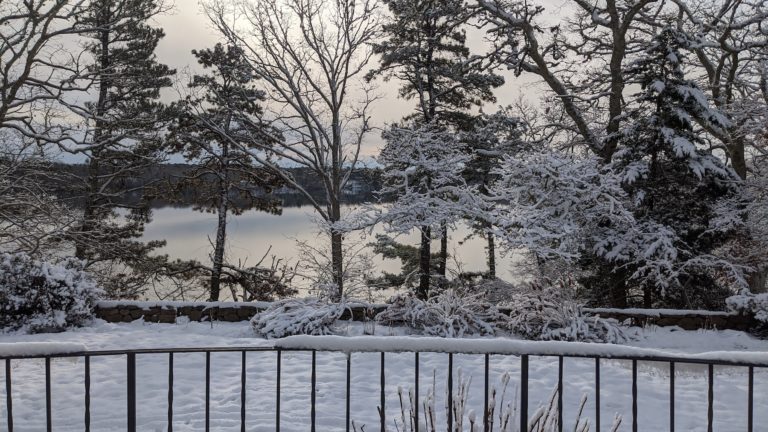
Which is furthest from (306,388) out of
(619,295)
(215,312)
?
(619,295)

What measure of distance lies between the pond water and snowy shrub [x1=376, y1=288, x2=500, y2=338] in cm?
222

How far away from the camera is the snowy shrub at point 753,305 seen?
1009 centimetres

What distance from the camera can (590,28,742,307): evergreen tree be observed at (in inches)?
500

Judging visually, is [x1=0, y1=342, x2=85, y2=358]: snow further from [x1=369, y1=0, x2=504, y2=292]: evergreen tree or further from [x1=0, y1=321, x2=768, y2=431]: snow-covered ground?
[x1=369, y1=0, x2=504, y2=292]: evergreen tree

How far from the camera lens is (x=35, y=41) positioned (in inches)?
550

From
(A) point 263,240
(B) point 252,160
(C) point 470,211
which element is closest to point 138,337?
(C) point 470,211

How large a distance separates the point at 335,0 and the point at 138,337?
44.6 feet

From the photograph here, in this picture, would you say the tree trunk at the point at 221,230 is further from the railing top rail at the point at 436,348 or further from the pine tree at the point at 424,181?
the railing top rail at the point at 436,348

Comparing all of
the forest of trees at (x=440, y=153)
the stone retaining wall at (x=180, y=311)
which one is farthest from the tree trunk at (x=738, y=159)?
the stone retaining wall at (x=180, y=311)

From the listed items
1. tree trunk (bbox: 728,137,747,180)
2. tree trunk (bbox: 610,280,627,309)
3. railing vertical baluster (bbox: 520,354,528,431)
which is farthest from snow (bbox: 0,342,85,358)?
tree trunk (bbox: 728,137,747,180)

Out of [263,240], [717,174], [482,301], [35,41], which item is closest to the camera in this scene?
[482,301]

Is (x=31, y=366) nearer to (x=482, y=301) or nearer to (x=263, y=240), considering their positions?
(x=482, y=301)

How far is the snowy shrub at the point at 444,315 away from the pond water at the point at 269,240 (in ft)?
7.27

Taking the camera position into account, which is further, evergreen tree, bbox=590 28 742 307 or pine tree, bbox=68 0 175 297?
pine tree, bbox=68 0 175 297
